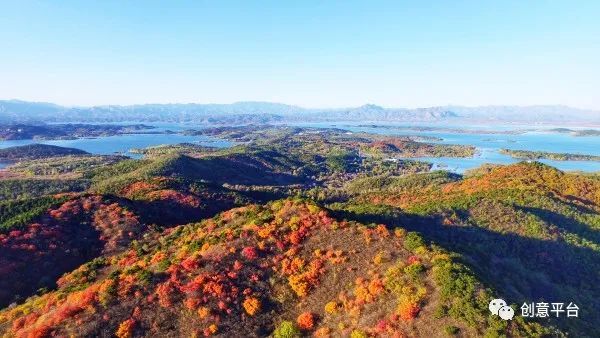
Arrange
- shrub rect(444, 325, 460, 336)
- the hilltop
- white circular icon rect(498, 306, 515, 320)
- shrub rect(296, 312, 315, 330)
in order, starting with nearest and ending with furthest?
shrub rect(444, 325, 460, 336) < white circular icon rect(498, 306, 515, 320) < the hilltop < shrub rect(296, 312, 315, 330)

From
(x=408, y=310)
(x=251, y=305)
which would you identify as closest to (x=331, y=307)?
(x=408, y=310)

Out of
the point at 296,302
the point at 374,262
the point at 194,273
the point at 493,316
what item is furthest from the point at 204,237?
the point at 493,316

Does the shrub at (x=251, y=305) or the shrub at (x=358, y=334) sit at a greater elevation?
the shrub at (x=358, y=334)

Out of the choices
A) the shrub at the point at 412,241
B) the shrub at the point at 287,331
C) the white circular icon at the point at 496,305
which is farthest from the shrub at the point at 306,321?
the white circular icon at the point at 496,305

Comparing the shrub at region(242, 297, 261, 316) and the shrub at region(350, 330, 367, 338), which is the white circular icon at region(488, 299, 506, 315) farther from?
the shrub at region(242, 297, 261, 316)

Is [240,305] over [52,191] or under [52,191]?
over

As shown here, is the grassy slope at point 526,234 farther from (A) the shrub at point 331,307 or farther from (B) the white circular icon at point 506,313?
(A) the shrub at point 331,307

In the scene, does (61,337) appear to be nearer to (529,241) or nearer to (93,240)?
(93,240)

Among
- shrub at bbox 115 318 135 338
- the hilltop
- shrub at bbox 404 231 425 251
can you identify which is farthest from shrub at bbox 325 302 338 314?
shrub at bbox 115 318 135 338
